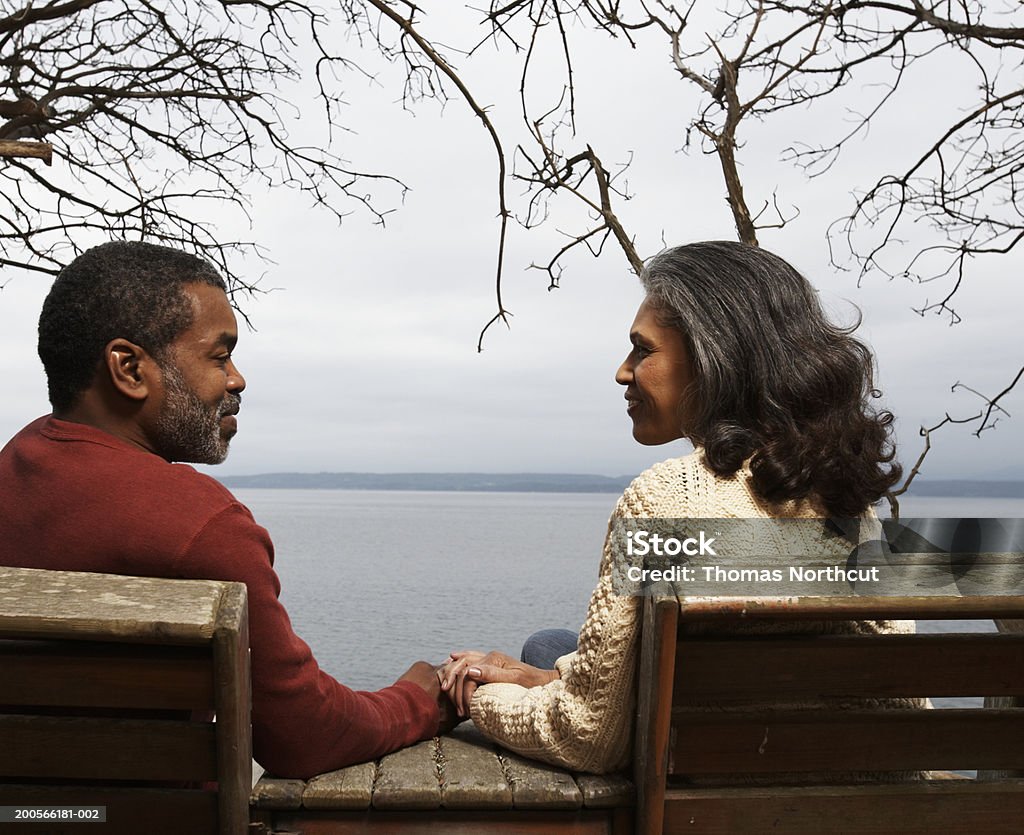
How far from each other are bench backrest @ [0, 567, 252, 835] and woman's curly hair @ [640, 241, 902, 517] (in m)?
0.83

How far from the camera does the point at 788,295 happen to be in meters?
1.87

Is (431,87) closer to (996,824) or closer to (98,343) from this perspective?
(98,343)

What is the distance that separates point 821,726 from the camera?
151 cm

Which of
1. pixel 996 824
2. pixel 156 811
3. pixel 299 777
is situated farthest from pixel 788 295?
pixel 156 811

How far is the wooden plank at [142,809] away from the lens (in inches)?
54.7

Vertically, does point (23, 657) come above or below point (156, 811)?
above

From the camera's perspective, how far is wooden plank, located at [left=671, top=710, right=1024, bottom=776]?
1487mm

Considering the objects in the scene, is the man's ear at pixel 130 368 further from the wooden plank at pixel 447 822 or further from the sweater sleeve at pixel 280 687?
the wooden plank at pixel 447 822

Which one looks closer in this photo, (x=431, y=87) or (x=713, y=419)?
(x=713, y=419)

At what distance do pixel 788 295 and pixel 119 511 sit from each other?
118 cm

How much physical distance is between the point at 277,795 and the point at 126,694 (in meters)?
0.34

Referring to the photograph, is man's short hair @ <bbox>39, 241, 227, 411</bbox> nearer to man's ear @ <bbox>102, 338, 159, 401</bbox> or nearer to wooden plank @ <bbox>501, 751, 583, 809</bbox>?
man's ear @ <bbox>102, 338, 159, 401</bbox>

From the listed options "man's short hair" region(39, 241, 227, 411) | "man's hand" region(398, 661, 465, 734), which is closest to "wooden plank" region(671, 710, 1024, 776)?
"man's hand" region(398, 661, 465, 734)

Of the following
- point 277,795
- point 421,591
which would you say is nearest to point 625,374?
point 277,795
